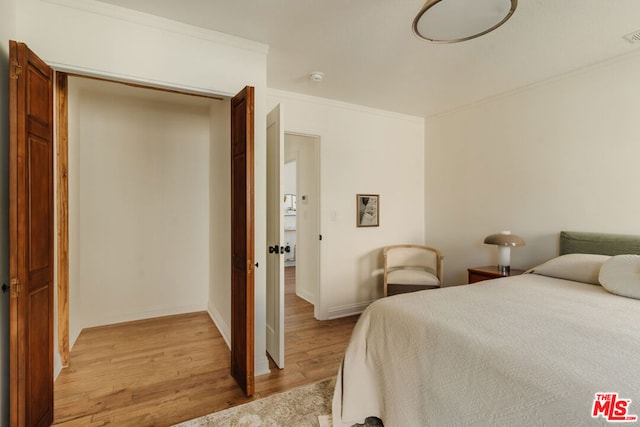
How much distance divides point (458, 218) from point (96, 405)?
3.96 m

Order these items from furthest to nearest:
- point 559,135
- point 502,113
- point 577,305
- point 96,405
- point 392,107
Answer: point 392,107, point 502,113, point 559,135, point 96,405, point 577,305

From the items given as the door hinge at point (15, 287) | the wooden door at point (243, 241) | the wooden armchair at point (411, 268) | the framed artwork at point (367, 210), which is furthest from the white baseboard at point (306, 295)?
the door hinge at point (15, 287)

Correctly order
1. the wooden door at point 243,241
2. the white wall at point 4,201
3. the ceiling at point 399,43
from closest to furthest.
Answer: the white wall at point 4,201 < the ceiling at point 399,43 < the wooden door at point 243,241

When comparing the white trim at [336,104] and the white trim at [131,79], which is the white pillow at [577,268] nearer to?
the white trim at [336,104]

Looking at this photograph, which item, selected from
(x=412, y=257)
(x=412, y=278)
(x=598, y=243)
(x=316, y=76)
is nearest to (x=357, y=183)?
(x=412, y=257)


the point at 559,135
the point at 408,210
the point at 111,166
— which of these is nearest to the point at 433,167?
the point at 408,210

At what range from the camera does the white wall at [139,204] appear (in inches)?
138

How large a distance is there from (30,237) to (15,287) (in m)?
0.26

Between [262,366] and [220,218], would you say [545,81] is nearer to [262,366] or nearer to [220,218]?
[220,218]

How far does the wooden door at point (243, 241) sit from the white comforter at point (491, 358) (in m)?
0.71

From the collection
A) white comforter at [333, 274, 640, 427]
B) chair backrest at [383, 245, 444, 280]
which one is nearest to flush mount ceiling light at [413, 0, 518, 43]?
white comforter at [333, 274, 640, 427]

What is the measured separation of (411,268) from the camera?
403 centimetres

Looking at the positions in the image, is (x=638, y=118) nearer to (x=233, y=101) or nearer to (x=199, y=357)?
(x=233, y=101)

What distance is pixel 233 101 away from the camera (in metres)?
2.38
